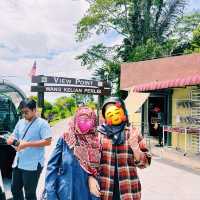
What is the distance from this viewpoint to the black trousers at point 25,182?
5387 millimetres

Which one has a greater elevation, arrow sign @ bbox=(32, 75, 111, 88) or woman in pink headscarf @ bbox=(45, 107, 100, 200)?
Result: arrow sign @ bbox=(32, 75, 111, 88)

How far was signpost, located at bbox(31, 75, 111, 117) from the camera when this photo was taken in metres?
15.7

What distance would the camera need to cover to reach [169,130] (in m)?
15.8

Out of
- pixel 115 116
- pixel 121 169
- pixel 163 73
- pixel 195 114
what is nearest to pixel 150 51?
pixel 163 73

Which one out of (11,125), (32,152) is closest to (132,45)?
(11,125)

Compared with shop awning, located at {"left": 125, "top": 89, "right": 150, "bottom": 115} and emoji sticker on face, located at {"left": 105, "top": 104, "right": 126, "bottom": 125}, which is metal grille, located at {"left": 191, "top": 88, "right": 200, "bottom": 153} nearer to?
shop awning, located at {"left": 125, "top": 89, "right": 150, "bottom": 115}

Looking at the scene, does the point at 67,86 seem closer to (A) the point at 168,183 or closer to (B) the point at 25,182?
(A) the point at 168,183

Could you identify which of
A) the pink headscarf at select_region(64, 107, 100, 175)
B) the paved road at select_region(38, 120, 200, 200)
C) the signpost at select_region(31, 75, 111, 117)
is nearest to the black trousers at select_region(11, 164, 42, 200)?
the pink headscarf at select_region(64, 107, 100, 175)

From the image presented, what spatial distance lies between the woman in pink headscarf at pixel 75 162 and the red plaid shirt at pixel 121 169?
93 millimetres

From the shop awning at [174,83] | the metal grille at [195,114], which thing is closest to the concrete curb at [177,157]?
the metal grille at [195,114]

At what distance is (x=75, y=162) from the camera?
3750 mm

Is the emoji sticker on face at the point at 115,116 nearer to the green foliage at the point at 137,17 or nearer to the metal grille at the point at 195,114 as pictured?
the metal grille at the point at 195,114

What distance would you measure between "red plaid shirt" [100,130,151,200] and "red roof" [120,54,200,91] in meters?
10.5

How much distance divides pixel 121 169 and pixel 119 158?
0.30 feet
